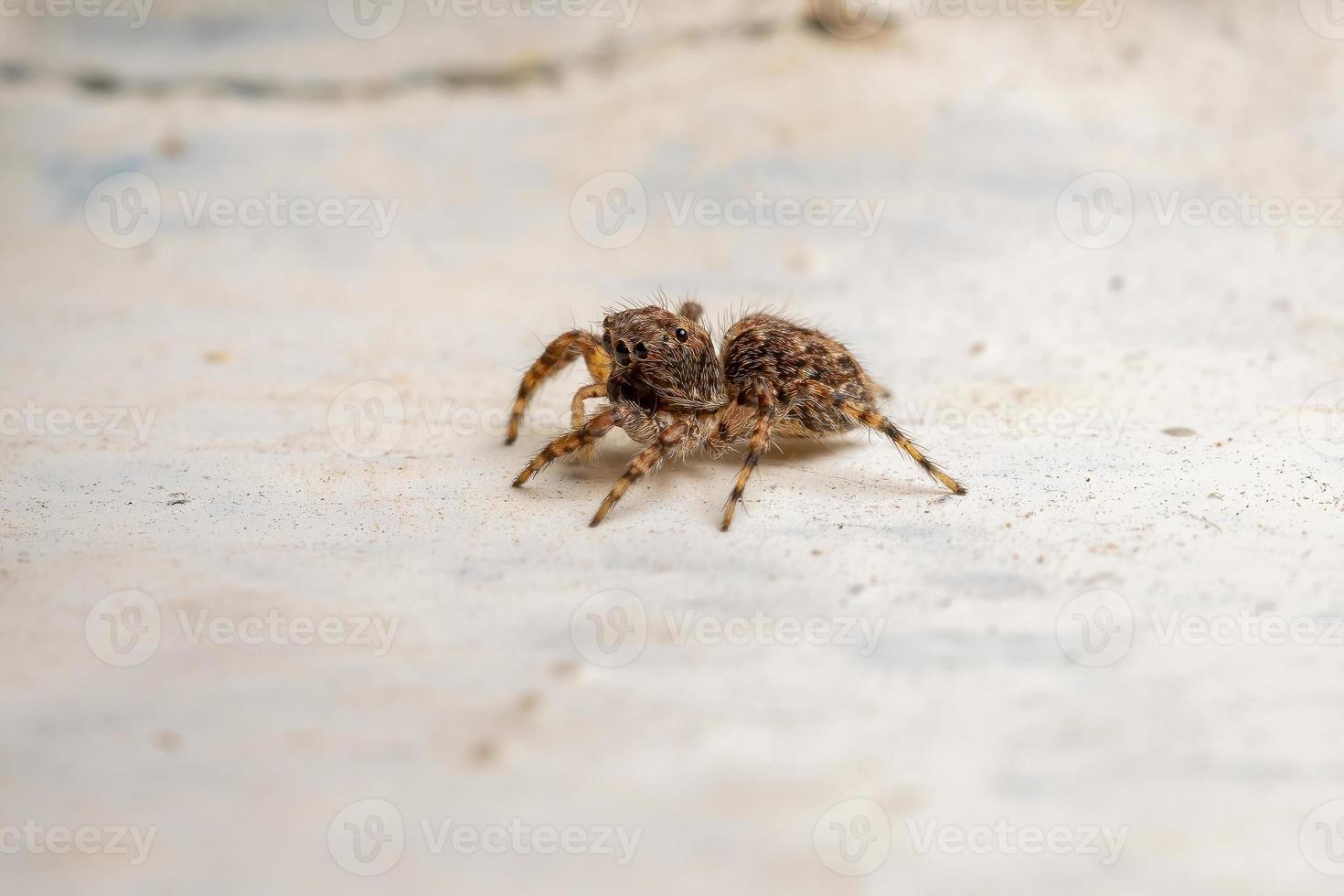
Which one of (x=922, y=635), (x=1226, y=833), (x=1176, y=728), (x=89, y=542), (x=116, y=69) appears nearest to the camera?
(x=1226, y=833)

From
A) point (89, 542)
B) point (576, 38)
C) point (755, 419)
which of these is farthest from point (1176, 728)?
point (576, 38)

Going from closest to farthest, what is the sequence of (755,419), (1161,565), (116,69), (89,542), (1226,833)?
1. (1226,833)
2. (1161,565)
3. (89,542)
4. (755,419)
5. (116,69)

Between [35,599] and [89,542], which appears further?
[89,542]

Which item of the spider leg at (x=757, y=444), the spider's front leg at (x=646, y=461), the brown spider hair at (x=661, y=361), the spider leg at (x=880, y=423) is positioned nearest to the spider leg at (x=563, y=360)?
the brown spider hair at (x=661, y=361)

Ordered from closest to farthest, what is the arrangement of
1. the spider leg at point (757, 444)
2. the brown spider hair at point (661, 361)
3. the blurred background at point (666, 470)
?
the blurred background at point (666, 470) → the spider leg at point (757, 444) → the brown spider hair at point (661, 361)

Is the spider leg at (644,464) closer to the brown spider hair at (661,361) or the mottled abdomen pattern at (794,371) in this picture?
the brown spider hair at (661,361)

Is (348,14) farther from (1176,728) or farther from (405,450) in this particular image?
(1176,728)

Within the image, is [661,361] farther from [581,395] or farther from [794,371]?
[794,371]

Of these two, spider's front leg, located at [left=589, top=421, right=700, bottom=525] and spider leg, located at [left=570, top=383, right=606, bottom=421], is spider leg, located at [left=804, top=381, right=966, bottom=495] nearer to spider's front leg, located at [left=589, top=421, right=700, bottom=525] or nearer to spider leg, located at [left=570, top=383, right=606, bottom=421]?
spider's front leg, located at [left=589, top=421, right=700, bottom=525]
